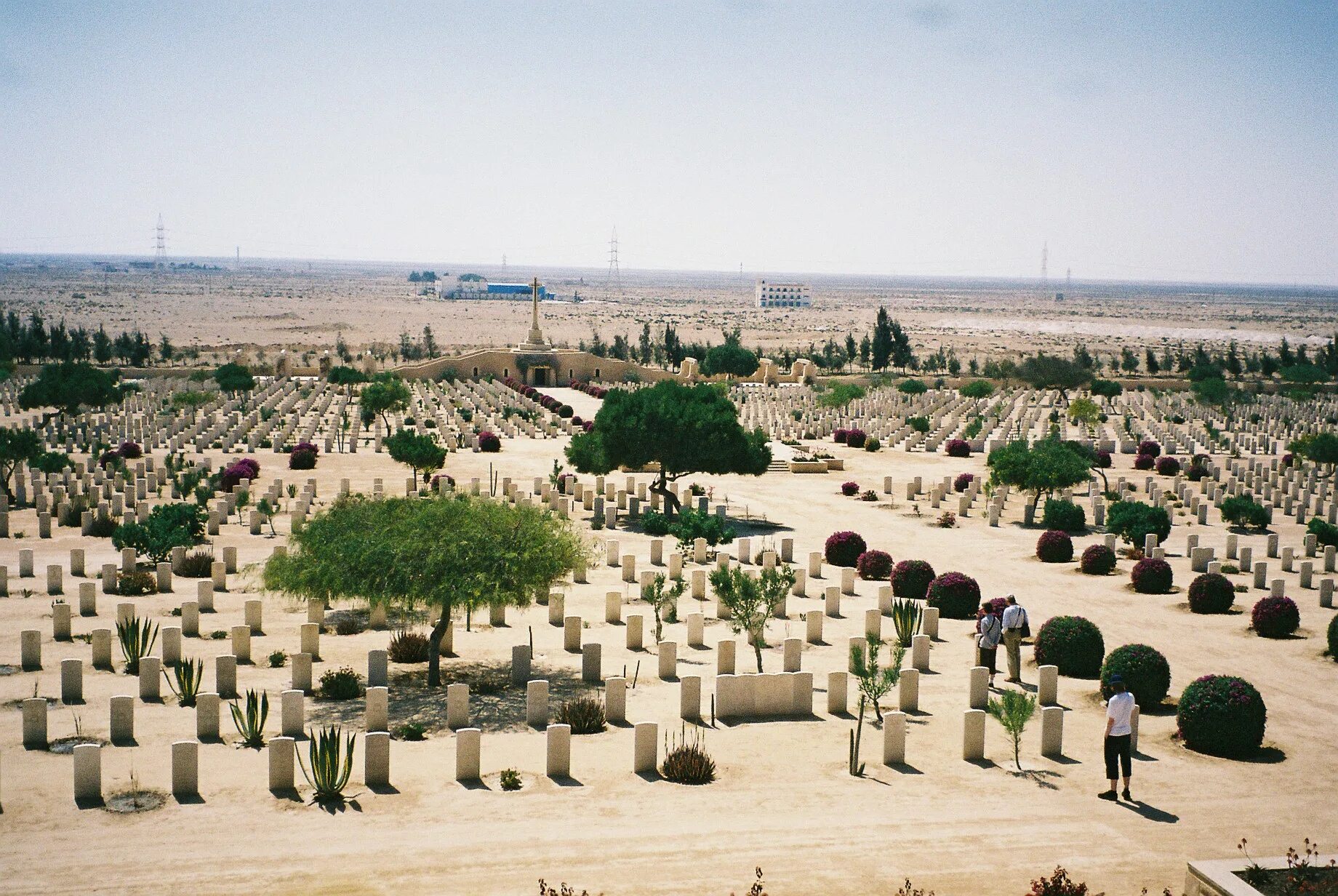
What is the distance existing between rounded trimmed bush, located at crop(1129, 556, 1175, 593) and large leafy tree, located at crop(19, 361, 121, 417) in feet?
128

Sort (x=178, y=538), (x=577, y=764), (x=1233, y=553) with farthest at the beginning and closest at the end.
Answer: (x=1233, y=553)
(x=178, y=538)
(x=577, y=764)

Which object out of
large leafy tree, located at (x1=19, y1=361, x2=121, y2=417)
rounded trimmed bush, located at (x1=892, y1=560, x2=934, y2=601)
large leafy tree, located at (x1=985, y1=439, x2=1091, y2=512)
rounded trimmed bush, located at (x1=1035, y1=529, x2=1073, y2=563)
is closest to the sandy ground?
rounded trimmed bush, located at (x1=892, y1=560, x2=934, y2=601)

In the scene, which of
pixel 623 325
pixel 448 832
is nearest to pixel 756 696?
pixel 448 832

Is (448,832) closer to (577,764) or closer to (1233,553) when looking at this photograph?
(577,764)

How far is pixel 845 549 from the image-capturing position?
28.8 m

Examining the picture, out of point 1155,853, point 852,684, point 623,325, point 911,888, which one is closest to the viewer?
point 911,888

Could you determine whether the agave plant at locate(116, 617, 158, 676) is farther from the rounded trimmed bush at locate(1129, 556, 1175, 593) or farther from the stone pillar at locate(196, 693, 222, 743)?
the rounded trimmed bush at locate(1129, 556, 1175, 593)

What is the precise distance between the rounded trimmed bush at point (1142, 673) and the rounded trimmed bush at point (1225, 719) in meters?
1.53

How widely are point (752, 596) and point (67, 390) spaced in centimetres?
3750

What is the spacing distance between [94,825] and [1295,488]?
36.9m

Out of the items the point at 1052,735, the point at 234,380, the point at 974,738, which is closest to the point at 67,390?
the point at 234,380

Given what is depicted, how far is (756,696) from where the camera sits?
57.8ft

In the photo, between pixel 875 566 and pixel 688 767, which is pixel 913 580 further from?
pixel 688 767

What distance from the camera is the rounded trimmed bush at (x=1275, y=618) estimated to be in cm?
2272
